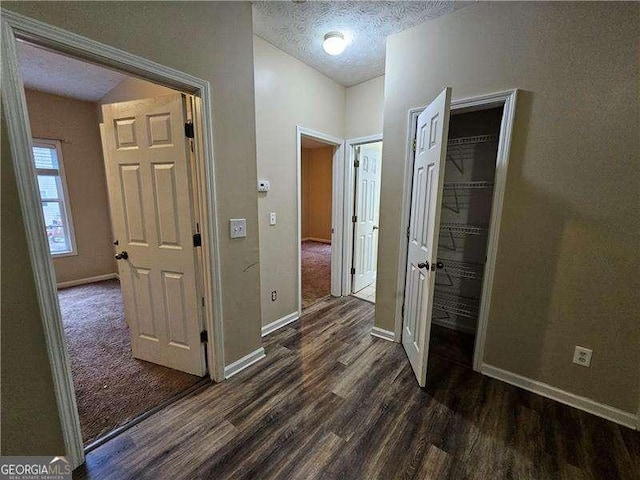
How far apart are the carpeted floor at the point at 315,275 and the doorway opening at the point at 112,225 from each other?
1.72 m

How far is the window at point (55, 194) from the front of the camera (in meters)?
3.75

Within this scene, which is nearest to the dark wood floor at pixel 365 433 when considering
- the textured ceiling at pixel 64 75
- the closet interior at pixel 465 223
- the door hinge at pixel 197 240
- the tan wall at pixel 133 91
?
the closet interior at pixel 465 223

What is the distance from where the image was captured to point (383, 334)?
2.58 m

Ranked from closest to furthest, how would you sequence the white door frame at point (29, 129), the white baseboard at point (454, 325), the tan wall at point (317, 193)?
the white door frame at point (29, 129)
the white baseboard at point (454, 325)
the tan wall at point (317, 193)

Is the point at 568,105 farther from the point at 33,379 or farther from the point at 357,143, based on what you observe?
the point at 33,379

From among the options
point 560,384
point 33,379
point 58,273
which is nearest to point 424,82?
point 560,384

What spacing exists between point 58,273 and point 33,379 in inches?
Result: 152

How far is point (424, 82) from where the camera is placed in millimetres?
2094

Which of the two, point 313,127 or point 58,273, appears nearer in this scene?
point 313,127

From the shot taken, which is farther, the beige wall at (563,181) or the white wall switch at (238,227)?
the white wall switch at (238,227)

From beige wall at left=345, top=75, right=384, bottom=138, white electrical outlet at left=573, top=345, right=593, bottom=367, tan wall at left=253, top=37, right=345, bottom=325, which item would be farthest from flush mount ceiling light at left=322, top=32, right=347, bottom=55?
white electrical outlet at left=573, top=345, right=593, bottom=367

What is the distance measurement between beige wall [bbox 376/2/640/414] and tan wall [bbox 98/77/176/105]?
7.56 ft

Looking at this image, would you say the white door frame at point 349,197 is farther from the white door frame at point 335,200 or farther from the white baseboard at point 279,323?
the white baseboard at point 279,323

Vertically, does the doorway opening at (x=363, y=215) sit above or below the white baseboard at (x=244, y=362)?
above
